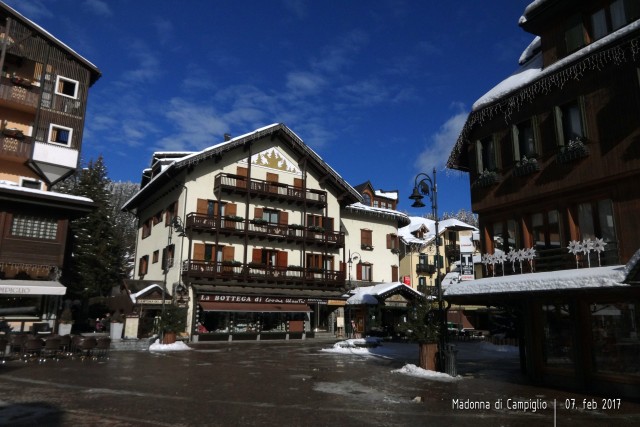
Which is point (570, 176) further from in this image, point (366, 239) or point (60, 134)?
point (366, 239)

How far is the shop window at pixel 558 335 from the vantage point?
533 inches

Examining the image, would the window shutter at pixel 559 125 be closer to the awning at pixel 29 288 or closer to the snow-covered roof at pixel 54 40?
the awning at pixel 29 288

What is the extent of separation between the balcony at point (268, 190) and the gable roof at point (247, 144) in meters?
1.83

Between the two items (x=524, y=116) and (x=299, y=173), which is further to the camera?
(x=299, y=173)

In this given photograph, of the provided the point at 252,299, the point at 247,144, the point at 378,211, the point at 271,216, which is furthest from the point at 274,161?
the point at 378,211

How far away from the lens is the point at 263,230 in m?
38.0

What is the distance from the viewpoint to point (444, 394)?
40.0 feet

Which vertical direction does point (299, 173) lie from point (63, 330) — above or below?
above

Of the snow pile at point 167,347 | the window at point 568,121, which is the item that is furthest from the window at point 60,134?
the window at point 568,121

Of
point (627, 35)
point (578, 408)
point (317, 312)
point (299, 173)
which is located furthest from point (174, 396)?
point (299, 173)

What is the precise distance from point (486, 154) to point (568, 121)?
3.46 meters

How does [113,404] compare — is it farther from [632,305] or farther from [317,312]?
[317,312]

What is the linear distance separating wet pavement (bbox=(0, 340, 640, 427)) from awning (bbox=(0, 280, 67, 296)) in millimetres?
8163

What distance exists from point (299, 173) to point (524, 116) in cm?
2718
